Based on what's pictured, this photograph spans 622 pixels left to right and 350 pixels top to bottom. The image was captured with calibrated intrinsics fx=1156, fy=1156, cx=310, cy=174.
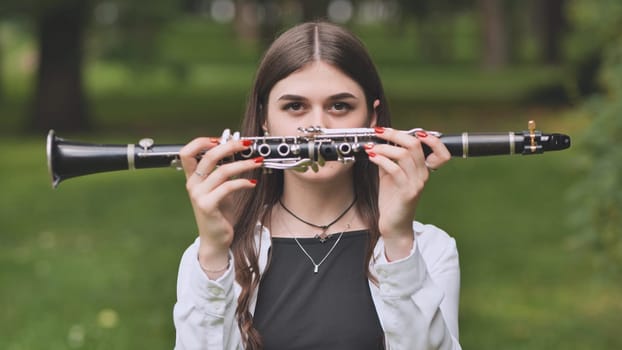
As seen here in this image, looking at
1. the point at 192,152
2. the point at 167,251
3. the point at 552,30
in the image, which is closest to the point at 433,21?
the point at 552,30

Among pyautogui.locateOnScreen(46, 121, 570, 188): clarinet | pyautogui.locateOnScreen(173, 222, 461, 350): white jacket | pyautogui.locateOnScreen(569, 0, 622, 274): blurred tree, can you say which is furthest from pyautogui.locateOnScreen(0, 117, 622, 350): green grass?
pyautogui.locateOnScreen(173, 222, 461, 350): white jacket

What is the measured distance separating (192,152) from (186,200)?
9979mm

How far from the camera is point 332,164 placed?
3.43m

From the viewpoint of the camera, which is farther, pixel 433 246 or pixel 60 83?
pixel 60 83

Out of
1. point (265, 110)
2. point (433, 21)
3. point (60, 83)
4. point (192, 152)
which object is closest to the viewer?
point (192, 152)

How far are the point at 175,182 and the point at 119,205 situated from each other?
1.75 metres

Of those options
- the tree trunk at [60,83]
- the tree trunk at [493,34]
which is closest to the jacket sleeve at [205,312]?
the tree trunk at [60,83]

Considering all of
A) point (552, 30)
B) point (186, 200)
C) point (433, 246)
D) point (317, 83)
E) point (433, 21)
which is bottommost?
point (433, 246)

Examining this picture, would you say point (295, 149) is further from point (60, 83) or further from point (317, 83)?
point (60, 83)

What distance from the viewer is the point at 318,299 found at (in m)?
3.36

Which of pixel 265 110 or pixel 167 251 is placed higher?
pixel 265 110

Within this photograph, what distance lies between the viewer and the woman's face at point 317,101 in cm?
342

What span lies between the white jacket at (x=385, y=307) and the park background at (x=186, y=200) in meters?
1.59

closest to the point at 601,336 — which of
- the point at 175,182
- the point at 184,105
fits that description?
the point at 175,182
